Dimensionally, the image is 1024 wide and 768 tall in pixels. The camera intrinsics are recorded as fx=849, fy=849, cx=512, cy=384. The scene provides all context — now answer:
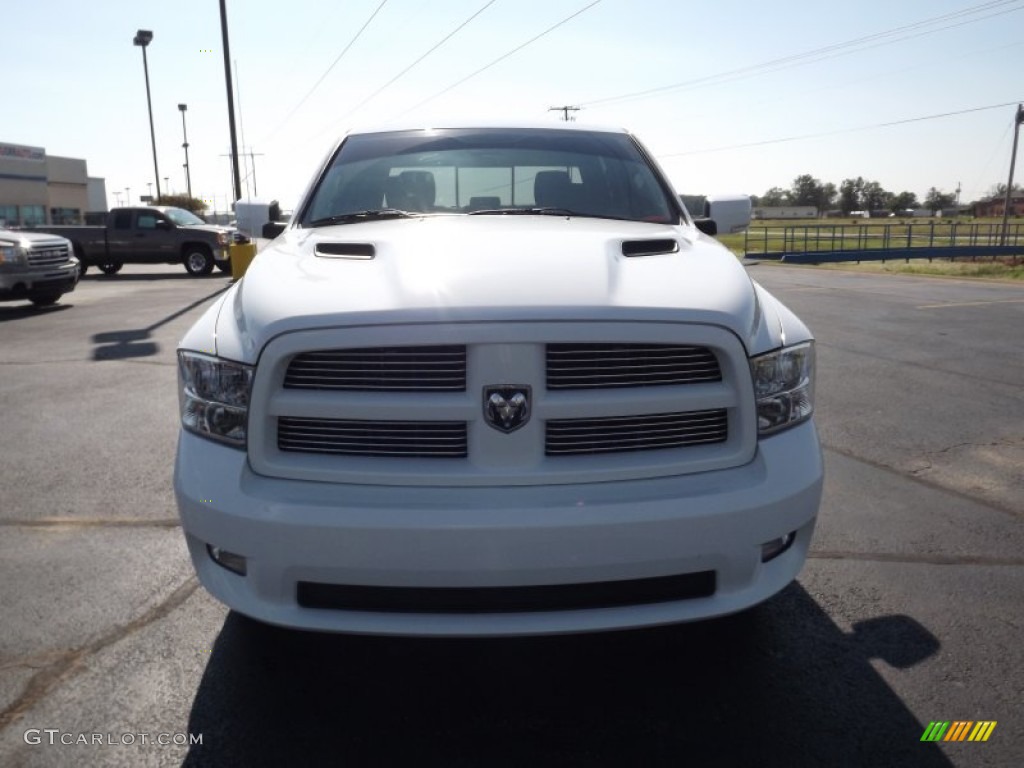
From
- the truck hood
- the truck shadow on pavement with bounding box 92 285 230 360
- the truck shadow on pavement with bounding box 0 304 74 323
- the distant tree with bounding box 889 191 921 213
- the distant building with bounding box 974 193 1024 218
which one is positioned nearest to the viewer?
the truck hood

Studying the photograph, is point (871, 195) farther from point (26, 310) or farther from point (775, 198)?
point (26, 310)

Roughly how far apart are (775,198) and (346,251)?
575 ft

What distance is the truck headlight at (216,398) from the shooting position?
7.79 ft

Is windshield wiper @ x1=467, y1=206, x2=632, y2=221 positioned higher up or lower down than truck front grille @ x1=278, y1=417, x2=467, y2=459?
higher up

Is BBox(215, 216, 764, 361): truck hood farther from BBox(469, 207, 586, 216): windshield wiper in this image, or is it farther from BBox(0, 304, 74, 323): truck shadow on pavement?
BBox(0, 304, 74, 323): truck shadow on pavement

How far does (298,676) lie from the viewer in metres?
2.70

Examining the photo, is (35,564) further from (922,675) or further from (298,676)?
(922,675)

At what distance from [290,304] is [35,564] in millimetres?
2086

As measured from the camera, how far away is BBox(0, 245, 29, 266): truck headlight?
1247cm

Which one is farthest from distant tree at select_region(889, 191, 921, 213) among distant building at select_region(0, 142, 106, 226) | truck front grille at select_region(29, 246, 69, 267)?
truck front grille at select_region(29, 246, 69, 267)

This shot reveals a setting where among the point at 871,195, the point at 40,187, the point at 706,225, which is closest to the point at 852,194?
the point at 871,195

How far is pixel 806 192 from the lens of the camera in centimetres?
14912

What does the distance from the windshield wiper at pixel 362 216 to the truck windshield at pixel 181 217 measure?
2000 cm

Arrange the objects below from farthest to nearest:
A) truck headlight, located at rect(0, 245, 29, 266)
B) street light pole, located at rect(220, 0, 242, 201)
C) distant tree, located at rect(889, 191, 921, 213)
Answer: distant tree, located at rect(889, 191, 921, 213) < street light pole, located at rect(220, 0, 242, 201) < truck headlight, located at rect(0, 245, 29, 266)
